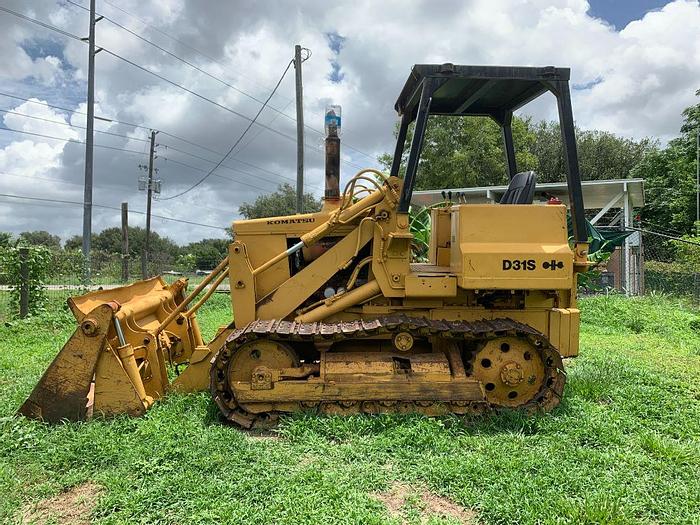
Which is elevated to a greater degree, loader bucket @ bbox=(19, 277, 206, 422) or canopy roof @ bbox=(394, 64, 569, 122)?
canopy roof @ bbox=(394, 64, 569, 122)

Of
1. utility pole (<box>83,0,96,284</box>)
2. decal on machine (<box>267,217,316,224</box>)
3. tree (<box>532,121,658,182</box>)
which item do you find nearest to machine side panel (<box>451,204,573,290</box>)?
decal on machine (<box>267,217,316,224</box>)

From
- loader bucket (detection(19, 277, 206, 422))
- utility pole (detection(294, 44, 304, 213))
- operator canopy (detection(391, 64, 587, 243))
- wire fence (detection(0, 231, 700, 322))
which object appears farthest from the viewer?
utility pole (detection(294, 44, 304, 213))

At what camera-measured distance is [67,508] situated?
316 centimetres

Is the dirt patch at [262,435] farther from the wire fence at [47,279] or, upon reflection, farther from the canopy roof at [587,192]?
the canopy roof at [587,192]

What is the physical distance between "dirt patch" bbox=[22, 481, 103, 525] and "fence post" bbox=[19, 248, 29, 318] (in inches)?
307

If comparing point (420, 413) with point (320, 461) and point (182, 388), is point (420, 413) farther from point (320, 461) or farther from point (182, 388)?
point (182, 388)

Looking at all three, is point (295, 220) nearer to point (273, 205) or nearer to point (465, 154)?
point (465, 154)

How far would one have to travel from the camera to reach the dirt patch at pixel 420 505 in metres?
3.03

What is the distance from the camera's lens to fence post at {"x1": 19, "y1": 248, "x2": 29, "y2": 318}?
9828mm

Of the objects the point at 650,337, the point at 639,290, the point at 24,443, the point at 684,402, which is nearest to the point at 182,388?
the point at 24,443

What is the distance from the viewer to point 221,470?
11.5ft

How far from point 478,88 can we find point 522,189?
1118mm

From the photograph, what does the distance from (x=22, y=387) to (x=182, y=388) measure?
6.30 feet

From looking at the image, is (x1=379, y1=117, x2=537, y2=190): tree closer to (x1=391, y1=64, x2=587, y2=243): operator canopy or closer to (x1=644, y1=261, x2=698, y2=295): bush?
(x1=644, y1=261, x2=698, y2=295): bush
